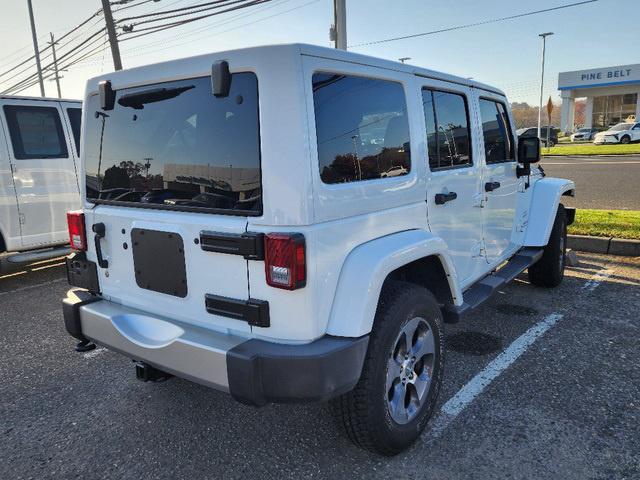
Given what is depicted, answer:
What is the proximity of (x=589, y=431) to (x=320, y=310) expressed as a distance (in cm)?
182

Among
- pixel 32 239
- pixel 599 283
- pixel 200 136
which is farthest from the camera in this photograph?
pixel 32 239

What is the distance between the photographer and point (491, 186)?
3811mm

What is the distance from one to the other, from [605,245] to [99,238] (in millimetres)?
6385

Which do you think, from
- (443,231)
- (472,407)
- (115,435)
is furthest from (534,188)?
(115,435)

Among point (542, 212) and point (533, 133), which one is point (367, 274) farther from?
point (533, 133)

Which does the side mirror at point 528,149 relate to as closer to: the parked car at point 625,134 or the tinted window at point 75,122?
the tinted window at point 75,122

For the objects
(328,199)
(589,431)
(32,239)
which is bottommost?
(589,431)

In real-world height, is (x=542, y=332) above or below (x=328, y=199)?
below

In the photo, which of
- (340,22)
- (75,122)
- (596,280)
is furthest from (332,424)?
(340,22)

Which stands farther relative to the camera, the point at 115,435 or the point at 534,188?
the point at 534,188

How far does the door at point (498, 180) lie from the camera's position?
387cm

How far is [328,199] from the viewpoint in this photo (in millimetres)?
2221

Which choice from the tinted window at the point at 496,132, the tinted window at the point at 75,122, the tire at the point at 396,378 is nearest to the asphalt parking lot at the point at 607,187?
the tinted window at the point at 496,132

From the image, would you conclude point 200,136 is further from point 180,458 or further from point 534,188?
point 534,188
